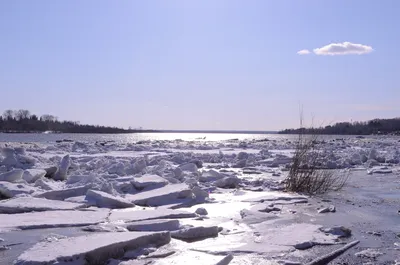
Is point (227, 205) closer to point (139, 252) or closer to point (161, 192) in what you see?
point (161, 192)

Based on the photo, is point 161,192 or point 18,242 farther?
point 161,192

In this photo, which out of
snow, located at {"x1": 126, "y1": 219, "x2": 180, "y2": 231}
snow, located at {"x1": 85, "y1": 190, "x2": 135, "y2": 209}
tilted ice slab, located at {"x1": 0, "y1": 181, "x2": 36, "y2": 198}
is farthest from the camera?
tilted ice slab, located at {"x1": 0, "y1": 181, "x2": 36, "y2": 198}

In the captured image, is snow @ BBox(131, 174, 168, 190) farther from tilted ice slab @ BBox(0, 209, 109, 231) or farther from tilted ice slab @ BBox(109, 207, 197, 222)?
tilted ice slab @ BBox(0, 209, 109, 231)

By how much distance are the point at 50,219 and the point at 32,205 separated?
2.65 feet

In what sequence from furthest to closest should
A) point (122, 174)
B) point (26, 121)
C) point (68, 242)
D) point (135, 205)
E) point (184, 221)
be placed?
point (26, 121) < point (122, 174) < point (135, 205) < point (184, 221) < point (68, 242)

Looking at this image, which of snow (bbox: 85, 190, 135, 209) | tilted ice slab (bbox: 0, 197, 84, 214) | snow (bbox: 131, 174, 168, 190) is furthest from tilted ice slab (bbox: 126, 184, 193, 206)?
tilted ice slab (bbox: 0, 197, 84, 214)

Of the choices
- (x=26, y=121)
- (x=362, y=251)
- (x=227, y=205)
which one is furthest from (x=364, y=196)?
(x=26, y=121)

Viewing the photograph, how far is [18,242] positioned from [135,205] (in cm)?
248

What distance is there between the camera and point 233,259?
158 inches

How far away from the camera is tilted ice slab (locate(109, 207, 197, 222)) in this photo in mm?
5480

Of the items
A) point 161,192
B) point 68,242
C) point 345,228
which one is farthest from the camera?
point 161,192

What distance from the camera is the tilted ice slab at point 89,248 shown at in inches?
138

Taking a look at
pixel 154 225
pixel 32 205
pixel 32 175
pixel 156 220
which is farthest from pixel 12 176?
pixel 154 225

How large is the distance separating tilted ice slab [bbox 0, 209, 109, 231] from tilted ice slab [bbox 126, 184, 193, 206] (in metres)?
0.99
